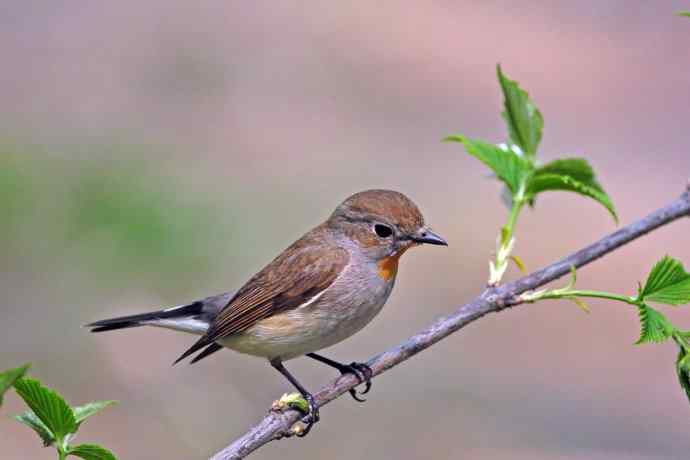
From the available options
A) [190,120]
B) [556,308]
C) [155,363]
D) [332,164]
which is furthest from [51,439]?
[190,120]

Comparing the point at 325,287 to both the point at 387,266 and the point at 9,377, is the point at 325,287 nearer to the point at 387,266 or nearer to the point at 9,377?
the point at 387,266

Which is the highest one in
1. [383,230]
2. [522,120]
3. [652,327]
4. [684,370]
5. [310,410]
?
[383,230]

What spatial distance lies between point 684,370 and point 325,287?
2.42m

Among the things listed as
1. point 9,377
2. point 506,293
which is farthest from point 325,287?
point 9,377

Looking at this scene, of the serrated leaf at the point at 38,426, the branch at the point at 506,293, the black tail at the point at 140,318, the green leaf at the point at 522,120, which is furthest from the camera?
the black tail at the point at 140,318

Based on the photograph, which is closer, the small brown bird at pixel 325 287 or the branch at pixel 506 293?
the branch at pixel 506 293

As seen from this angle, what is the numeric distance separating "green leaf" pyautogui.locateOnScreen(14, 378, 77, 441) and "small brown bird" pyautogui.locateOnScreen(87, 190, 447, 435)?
2.16m

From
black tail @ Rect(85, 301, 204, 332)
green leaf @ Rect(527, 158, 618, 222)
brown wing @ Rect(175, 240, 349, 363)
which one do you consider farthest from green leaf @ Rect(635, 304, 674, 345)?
black tail @ Rect(85, 301, 204, 332)

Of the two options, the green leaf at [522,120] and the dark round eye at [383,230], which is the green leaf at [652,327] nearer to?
the green leaf at [522,120]

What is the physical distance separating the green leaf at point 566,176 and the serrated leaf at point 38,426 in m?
1.69

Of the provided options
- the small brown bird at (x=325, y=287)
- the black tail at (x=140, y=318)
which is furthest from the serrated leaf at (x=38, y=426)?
the black tail at (x=140, y=318)

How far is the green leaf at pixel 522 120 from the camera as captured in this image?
323cm

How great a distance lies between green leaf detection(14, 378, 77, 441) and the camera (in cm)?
219

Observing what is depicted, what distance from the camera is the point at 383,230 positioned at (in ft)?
15.2
